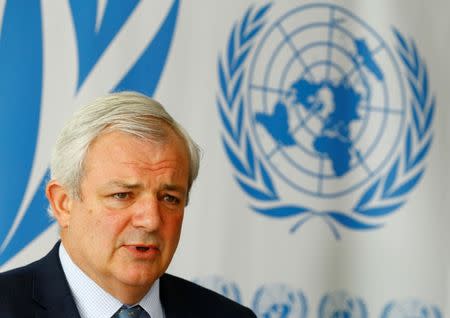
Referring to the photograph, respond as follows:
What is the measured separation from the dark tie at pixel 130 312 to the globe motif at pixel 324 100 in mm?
1360

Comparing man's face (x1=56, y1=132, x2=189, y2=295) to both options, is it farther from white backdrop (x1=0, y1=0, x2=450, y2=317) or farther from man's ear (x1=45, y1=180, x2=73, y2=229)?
white backdrop (x1=0, y1=0, x2=450, y2=317)

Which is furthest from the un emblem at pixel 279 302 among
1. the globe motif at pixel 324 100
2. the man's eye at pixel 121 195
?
the man's eye at pixel 121 195

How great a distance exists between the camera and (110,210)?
2.09 metres

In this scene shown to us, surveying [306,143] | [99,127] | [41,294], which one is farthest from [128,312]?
[306,143]

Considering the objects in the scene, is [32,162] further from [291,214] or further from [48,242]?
[291,214]

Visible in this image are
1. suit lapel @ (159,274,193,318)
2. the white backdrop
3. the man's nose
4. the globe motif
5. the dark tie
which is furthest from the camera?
the globe motif

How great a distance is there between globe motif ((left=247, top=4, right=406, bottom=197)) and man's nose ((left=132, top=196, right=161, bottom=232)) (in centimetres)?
141

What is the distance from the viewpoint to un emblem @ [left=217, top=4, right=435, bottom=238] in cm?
345

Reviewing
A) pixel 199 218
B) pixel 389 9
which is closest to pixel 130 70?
pixel 199 218

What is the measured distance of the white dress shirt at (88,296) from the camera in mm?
2178

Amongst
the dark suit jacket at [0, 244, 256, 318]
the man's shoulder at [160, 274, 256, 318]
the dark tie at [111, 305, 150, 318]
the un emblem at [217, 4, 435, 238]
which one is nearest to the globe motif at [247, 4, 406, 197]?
the un emblem at [217, 4, 435, 238]

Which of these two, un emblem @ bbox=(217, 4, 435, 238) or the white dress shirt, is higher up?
un emblem @ bbox=(217, 4, 435, 238)

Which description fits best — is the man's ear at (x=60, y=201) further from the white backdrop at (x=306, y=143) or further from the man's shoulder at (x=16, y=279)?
the white backdrop at (x=306, y=143)

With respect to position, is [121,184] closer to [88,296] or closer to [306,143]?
[88,296]
